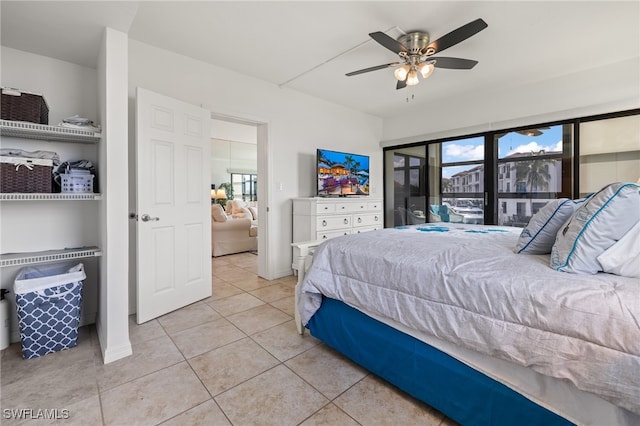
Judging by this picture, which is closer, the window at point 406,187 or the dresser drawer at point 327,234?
the dresser drawer at point 327,234

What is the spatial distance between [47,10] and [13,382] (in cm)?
217

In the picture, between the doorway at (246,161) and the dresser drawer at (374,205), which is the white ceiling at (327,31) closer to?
the doorway at (246,161)

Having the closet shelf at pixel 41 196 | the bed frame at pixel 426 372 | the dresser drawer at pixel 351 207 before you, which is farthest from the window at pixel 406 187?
the closet shelf at pixel 41 196

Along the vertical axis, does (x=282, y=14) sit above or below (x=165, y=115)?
above

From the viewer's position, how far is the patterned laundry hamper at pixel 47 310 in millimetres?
1844

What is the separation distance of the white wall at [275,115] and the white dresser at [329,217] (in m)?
0.23

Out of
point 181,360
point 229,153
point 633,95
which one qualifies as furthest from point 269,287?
point 229,153

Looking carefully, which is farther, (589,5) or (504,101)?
(504,101)

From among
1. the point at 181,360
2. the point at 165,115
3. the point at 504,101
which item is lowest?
the point at 181,360

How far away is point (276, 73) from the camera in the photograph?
3340 mm

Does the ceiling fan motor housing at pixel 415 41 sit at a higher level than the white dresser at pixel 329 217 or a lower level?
higher

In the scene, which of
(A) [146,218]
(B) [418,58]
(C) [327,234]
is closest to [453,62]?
(B) [418,58]

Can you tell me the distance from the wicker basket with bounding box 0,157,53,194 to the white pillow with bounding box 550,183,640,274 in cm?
292

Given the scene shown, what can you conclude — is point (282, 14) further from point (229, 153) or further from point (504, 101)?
point (229, 153)
